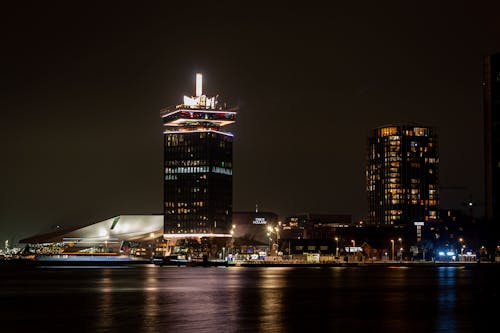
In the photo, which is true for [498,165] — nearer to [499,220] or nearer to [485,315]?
[499,220]

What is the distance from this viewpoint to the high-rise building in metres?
171

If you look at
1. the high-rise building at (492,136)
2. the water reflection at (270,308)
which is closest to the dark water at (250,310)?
the water reflection at (270,308)

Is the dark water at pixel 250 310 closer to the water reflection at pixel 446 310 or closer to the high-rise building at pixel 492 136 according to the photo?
the water reflection at pixel 446 310

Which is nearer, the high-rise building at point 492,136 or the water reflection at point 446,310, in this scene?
the water reflection at point 446,310

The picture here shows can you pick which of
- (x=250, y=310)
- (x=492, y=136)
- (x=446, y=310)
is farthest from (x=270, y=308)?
(x=492, y=136)

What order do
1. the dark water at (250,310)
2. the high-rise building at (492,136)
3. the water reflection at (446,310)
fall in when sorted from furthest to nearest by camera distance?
the high-rise building at (492,136)
the water reflection at (446,310)
the dark water at (250,310)

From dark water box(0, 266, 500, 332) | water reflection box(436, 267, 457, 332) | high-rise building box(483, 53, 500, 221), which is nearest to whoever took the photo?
dark water box(0, 266, 500, 332)

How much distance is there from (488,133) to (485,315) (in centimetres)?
12733

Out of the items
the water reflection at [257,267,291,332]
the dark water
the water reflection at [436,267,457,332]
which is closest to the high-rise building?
the water reflection at [436,267,457,332]

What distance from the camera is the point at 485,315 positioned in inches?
2079

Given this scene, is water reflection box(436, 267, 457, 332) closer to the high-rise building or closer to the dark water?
the dark water

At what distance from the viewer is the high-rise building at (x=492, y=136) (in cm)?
17112

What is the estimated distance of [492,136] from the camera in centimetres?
17338

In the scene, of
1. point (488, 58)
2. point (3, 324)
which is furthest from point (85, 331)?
point (488, 58)
